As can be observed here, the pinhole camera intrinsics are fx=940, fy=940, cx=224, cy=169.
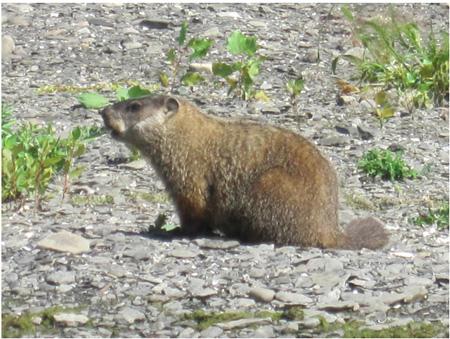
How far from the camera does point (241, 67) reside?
911 centimetres

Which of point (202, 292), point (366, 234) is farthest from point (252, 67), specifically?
point (202, 292)

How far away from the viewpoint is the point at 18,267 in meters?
5.43

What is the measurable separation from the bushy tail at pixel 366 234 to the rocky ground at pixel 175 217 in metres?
0.14

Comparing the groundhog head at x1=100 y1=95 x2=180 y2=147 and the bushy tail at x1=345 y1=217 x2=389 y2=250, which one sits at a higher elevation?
the groundhog head at x1=100 y1=95 x2=180 y2=147

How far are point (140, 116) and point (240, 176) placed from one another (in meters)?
0.95

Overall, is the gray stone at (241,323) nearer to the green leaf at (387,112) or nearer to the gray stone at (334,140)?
the gray stone at (334,140)

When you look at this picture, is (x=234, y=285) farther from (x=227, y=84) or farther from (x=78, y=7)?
(x=78, y=7)

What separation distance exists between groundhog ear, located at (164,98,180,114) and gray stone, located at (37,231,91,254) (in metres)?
1.36

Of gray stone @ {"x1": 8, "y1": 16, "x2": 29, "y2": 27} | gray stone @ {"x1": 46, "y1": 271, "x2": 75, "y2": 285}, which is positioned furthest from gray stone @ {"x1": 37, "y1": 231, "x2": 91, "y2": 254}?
gray stone @ {"x1": 8, "y1": 16, "x2": 29, "y2": 27}

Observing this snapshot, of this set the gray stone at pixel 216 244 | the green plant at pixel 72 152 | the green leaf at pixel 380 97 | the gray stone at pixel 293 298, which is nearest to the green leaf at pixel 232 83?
the green leaf at pixel 380 97

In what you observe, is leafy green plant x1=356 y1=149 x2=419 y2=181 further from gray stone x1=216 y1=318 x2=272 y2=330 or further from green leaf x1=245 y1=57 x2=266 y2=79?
gray stone x1=216 y1=318 x2=272 y2=330

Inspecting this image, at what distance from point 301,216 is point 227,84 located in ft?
13.3

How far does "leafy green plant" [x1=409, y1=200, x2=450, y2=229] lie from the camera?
6.74 meters

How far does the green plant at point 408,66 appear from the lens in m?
9.38
